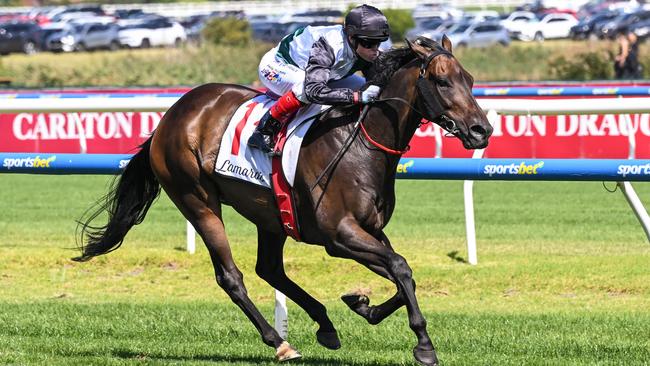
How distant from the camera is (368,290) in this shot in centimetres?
805

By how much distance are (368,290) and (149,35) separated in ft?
122

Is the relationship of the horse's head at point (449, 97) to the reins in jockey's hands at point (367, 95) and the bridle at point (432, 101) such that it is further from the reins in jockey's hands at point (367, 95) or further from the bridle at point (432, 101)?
the reins in jockey's hands at point (367, 95)

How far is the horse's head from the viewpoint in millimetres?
5191

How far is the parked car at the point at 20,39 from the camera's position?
142 ft

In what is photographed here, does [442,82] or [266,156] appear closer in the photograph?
[442,82]

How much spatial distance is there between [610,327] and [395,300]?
1727 millimetres

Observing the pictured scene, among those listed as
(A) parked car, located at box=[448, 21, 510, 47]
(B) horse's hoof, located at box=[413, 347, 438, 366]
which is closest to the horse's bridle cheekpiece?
(B) horse's hoof, located at box=[413, 347, 438, 366]

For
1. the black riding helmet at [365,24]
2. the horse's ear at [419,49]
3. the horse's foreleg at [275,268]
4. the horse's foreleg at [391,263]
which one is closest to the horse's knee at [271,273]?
the horse's foreleg at [275,268]

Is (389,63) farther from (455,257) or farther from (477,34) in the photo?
(477,34)

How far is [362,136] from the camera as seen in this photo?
5570 millimetres

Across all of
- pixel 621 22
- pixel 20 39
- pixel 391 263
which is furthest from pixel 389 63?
pixel 20 39

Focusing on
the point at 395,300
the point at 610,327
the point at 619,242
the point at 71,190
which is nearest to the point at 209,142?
the point at 395,300

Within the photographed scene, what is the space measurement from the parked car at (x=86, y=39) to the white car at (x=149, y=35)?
1.08 feet

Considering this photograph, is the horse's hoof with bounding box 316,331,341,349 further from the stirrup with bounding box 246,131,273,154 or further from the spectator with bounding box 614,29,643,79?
the spectator with bounding box 614,29,643,79
